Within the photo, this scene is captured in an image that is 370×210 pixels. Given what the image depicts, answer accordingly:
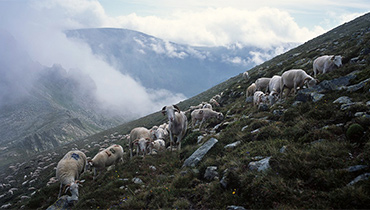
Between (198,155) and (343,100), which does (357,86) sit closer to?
(343,100)

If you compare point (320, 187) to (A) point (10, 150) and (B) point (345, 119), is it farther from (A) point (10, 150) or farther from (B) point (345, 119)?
(A) point (10, 150)

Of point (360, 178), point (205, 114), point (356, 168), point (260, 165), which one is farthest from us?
point (205, 114)

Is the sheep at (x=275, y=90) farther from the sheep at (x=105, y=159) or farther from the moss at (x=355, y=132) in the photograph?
the sheep at (x=105, y=159)

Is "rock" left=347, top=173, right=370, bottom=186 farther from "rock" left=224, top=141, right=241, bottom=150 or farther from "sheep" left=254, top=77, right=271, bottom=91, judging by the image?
"sheep" left=254, top=77, right=271, bottom=91

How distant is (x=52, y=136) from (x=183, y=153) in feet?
443

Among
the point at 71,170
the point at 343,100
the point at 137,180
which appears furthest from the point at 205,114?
the point at 71,170

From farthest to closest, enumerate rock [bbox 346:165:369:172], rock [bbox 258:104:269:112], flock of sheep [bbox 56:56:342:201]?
rock [bbox 258:104:269:112], flock of sheep [bbox 56:56:342:201], rock [bbox 346:165:369:172]

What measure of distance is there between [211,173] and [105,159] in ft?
32.5

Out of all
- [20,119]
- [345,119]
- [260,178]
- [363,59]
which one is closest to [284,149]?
[260,178]

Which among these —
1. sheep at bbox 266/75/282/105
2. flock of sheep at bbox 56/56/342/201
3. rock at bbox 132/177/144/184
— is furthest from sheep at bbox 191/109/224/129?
rock at bbox 132/177/144/184

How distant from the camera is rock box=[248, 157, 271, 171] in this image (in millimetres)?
5752

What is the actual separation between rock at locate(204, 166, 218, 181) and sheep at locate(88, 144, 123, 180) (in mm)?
9207

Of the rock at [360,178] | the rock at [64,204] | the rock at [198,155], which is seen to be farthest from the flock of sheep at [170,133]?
the rock at [360,178]

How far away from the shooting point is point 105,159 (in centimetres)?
1389
